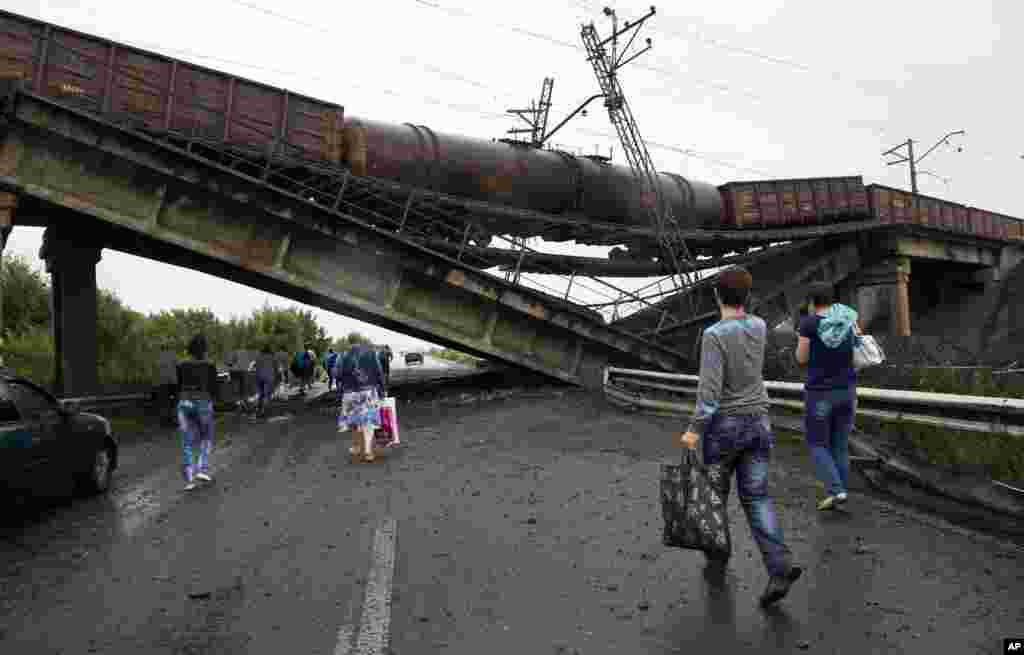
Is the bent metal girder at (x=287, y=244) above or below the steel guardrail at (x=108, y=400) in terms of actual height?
above

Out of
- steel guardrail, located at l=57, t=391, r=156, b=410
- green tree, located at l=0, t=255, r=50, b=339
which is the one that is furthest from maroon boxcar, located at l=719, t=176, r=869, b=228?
green tree, located at l=0, t=255, r=50, b=339

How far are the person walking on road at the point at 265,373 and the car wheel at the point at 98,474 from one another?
8.30m

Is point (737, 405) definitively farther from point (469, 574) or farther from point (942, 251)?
point (942, 251)

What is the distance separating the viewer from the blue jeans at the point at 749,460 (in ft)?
13.4

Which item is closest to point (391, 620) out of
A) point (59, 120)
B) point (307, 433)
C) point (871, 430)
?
point (871, 430)

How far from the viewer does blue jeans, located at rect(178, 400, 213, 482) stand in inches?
330

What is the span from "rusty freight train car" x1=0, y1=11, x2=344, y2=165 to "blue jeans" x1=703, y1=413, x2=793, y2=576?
13702mm

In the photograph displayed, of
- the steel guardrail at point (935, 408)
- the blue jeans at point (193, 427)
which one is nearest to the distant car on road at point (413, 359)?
the blue jeans at point (193, 427)

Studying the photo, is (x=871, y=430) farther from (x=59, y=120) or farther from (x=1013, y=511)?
(x=59, y=120)

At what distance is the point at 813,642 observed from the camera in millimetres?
3531

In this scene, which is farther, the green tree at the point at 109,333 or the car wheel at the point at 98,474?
the green tree at the point at 109,333

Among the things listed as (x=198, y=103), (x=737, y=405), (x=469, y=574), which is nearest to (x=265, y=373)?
(x=198, y=103)

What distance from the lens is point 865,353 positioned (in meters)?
5.67

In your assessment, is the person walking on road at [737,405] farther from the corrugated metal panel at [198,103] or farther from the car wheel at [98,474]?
the corrugated metal panel at [198,103]
